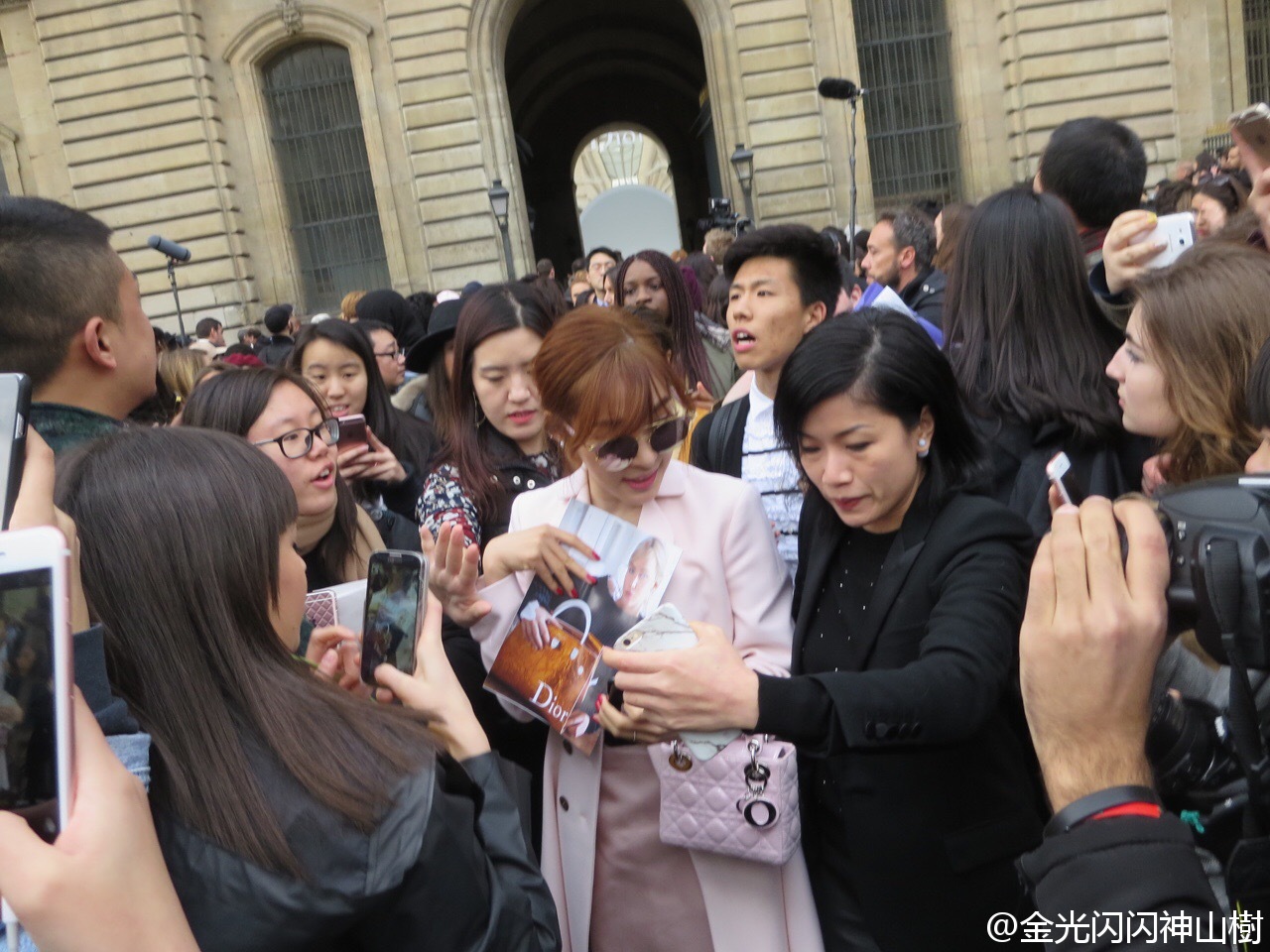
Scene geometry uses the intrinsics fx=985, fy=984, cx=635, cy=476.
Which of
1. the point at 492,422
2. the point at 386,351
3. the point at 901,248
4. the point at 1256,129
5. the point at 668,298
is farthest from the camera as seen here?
the point at 901,248

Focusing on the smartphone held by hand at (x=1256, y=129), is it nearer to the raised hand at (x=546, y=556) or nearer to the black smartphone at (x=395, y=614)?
the raised hand at (x=546, y=556)

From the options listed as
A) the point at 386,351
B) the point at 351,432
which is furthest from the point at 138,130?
the point at 351,432

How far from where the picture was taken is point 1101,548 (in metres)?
1.15

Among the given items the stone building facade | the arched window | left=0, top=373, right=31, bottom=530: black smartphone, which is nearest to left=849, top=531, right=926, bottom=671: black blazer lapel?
left=0, top=373, right=31, bottom=530: black smartphone

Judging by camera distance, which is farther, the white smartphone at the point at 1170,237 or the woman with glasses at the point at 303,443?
the white smartphone at the point at 1170,237

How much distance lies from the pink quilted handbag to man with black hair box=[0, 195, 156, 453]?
57.9 inches

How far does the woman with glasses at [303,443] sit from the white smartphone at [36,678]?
163 cm

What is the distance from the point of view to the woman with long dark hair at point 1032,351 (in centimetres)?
273

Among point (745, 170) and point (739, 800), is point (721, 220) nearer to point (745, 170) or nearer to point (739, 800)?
point (745, 170)

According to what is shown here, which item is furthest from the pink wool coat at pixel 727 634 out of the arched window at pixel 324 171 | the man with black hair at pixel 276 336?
the arched window at pixel 324 171

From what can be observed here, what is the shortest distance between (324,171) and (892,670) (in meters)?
17.6

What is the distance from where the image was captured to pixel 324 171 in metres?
17.3

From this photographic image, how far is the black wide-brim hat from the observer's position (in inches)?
146

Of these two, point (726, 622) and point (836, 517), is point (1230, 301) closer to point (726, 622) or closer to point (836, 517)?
point (836, 517)
